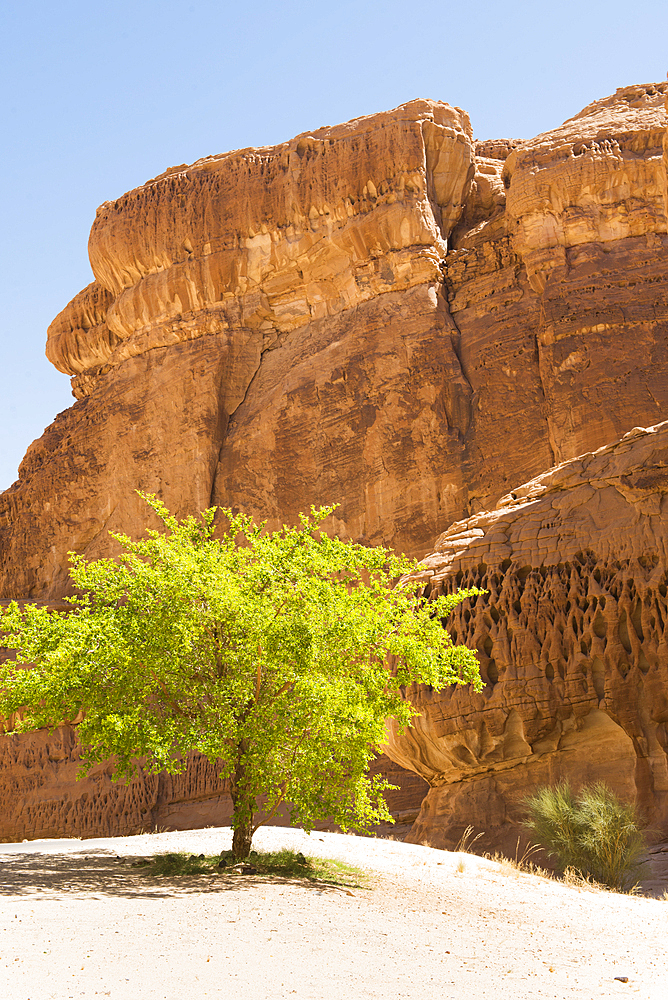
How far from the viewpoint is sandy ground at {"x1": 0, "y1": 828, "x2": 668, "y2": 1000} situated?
19.8ft

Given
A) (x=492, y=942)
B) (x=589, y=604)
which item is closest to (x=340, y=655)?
(x=492, y=942)

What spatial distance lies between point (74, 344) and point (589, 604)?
3266 centimetres

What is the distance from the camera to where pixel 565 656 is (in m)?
17.0

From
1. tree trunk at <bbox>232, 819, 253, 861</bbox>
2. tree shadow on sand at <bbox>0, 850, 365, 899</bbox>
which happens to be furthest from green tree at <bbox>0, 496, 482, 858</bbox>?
tree shadow on sand at <bbox>0, 850, 365, 899</bbox>

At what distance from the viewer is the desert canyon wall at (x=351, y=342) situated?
94.5 feet

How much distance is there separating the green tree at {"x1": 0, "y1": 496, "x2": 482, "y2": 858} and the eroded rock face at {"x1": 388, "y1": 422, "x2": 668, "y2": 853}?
589cm

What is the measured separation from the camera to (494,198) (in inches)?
1427

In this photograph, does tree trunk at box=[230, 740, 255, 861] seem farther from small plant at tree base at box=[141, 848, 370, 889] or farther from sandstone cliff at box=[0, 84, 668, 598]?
sandstone cliff at box=[0, 84, 668, 598]

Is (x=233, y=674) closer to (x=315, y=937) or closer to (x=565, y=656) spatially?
(x=315, y=937)

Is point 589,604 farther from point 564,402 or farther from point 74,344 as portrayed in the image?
point 74,344

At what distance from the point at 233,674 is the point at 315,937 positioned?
425cm

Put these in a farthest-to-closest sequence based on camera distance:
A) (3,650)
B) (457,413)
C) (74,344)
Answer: (74,344) < (3,650) < (457,413)

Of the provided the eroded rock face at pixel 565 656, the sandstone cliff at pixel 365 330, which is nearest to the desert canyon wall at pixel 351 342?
the sandstone cliff at pixel 365 330

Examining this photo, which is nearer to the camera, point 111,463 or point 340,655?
point 340,655
